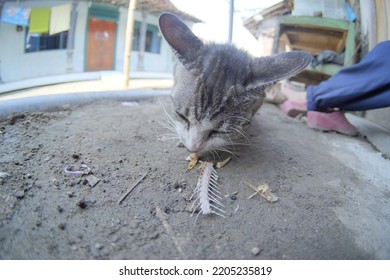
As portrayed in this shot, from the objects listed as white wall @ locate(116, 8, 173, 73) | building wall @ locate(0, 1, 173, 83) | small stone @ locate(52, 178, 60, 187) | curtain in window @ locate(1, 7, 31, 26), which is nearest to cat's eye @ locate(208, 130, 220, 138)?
building wall @ locate(0, 1, 173, 83)

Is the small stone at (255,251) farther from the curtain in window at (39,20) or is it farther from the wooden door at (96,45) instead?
the wooden door at (96,45)

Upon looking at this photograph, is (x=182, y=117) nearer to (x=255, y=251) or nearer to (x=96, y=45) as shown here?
(x=255, y=251)

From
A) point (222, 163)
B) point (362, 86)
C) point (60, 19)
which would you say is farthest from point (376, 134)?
point (60, 19)

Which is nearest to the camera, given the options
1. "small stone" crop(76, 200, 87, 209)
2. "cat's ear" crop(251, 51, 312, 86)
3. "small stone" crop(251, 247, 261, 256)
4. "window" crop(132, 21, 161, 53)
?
"small stone" crop(251, 247, 261, 256)

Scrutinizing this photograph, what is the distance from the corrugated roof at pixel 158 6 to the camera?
2.14 meters

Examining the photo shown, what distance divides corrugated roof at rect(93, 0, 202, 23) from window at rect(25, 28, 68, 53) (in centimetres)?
65

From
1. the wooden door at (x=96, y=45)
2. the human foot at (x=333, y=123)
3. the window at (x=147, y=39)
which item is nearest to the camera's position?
the wooden door at (x=96, y=45)

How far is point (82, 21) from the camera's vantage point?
2.21m

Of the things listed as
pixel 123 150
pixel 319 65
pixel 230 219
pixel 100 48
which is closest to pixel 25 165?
pixel 123 150

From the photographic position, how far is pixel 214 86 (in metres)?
1.38

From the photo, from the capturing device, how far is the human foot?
7.82 feet

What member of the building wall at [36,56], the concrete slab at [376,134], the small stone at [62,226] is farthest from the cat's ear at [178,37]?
the concrete slab at [376,134]

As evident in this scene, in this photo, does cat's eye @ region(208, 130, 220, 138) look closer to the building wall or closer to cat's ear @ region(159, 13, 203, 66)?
cat's ear @ region(159, 13, 203, 66)

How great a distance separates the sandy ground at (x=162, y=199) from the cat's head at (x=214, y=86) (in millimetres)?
193
